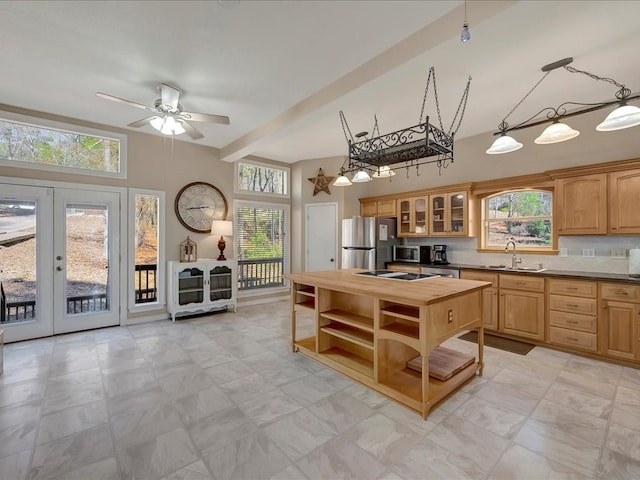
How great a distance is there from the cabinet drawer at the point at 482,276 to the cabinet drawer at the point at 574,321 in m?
0.68

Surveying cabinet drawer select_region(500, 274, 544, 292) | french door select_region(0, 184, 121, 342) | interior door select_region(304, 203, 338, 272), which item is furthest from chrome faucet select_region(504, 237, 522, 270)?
french door select_region(0, 184, 121, 342)

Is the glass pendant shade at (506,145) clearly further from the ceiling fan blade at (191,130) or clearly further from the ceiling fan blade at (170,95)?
the ceiling fan blade at (170,95)

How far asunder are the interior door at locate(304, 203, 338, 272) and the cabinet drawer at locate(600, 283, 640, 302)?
384cm

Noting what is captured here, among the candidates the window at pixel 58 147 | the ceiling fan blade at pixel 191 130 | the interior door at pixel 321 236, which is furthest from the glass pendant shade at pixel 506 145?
the window at pixel 58 147

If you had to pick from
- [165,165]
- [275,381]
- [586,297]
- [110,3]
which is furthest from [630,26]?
[165,165]

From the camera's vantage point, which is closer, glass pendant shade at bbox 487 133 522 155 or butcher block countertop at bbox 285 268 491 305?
butcher block countertop at bbox 285 268 491 305

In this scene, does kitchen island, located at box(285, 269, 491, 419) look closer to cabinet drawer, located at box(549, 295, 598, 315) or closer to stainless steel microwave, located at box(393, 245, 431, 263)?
cabinet drawer, located at box(549, 295, 598, 315)

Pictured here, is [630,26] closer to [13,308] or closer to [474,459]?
[474,459]

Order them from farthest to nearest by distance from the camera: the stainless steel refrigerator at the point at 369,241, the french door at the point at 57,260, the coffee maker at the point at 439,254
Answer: the stainless steel refrigerator at the point at 369,241
the coffee maker at the point at 439,254
the french door at the point at 57,260

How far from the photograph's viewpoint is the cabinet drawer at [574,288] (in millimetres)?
3211

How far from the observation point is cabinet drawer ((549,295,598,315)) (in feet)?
10.5

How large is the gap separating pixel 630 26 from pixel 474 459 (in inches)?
129

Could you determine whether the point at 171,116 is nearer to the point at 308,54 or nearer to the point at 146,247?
the point at 308,54

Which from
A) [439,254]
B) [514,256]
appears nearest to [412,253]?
[439,254]
